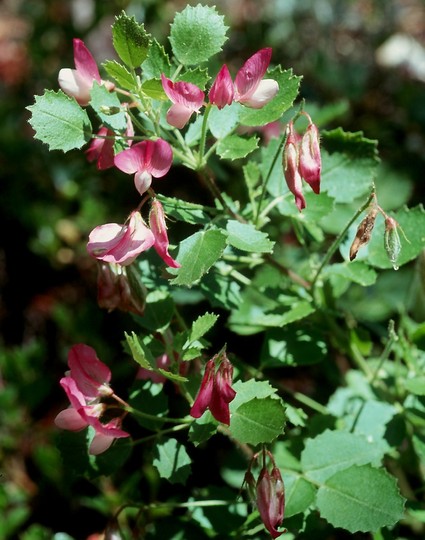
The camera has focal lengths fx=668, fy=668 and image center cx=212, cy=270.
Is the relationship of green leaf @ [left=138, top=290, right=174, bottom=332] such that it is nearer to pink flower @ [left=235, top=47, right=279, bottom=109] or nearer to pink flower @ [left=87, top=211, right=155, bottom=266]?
pink flower @ [left=87, top=211, right=155, bottom=266]

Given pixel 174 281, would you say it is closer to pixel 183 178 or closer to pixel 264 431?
pixel 264 431

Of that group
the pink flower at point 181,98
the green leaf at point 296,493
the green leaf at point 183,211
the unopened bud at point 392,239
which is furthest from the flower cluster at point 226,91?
the green leaf at point 296,493

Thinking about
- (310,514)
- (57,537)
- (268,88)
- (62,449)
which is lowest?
(57,537)

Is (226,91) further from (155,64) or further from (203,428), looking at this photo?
(203,428)

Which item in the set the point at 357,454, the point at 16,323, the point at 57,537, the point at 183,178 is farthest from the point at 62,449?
the point at 183,178

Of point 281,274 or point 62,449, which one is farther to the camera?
point 281,274
